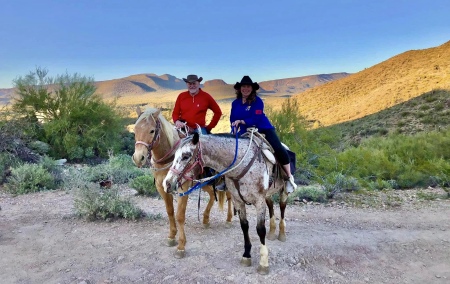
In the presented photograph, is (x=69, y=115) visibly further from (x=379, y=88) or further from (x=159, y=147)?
(x=379, y=88)

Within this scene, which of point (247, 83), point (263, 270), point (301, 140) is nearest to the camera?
point (263, 270)

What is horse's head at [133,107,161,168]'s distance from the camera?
4.38 m

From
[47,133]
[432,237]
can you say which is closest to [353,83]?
[47,133]

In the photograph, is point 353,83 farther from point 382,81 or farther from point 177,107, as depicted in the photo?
point 177,107

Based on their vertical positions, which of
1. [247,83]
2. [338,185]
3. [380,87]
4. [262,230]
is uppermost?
[380,87]

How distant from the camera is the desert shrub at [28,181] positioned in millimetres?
9039

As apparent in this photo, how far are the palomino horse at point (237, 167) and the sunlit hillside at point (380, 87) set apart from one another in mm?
32996

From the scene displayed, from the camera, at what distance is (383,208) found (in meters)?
7.91

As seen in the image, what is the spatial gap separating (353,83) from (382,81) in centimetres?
642

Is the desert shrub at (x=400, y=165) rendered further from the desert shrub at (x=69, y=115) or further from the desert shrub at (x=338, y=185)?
the desert shrub at (x=69, y=115)

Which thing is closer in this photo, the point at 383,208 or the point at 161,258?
the point at 161,258

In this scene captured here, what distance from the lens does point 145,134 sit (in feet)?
14.8

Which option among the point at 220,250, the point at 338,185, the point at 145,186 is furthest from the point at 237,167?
the point at 338,185

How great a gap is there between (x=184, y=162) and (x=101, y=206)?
356cm
